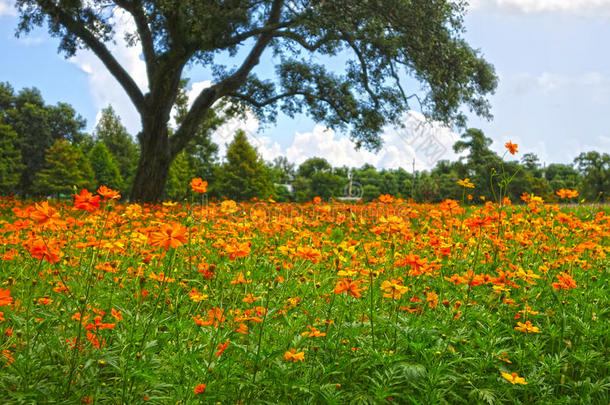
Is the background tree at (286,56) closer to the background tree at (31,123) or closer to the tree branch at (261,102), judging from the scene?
the tree branch at (261,102)

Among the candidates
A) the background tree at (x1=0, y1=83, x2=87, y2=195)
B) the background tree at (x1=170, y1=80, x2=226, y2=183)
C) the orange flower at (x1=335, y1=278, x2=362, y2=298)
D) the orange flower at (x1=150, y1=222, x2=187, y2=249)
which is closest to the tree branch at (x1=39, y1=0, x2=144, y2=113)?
the orange flower at (x1=150, y1=222, x2=187, y2=249)

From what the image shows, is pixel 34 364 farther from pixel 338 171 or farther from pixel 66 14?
pixel 338 171

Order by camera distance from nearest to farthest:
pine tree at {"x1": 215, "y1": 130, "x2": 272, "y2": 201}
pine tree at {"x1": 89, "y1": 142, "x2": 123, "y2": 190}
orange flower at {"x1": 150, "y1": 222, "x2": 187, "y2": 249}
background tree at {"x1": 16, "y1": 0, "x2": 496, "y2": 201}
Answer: orange flower at {"x1": 150, "y1": 222, "x2": 187, "y2": 249} → background tree at {"x1": 16, "y1": 0, "x2": 496, "y2": 201} → pine tree at {"x1": 215, "y1": 130, "x2": 272, "y2": 201} → pine tree at {"x1": 89, "y1": 142, "x2": 123, "y2": 190}

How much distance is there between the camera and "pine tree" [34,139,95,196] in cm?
3534

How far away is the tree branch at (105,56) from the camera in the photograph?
36.4 feet

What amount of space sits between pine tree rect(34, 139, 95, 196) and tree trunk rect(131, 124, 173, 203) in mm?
26711

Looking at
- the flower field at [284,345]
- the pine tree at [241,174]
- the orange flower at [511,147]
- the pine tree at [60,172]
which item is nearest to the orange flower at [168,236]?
the flower field at [284,345]

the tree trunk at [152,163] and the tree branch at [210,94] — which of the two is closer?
the tree trunk at [152,163]

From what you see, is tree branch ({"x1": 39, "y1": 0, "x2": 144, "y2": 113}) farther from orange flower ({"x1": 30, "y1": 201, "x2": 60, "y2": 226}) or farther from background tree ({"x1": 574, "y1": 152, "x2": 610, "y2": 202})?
background tree ({"x1": 574, "y1": 152, "x2": 610, "y2": 202})

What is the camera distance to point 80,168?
39250 mm

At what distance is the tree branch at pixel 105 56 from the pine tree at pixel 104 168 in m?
32.2

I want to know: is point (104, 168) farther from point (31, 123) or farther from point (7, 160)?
point (7, 160)

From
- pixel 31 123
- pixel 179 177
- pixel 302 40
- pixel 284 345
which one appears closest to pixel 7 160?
pixel 31 123

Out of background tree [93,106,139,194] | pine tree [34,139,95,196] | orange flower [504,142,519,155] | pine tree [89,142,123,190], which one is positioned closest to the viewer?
orange flower [504,142,519,155]
